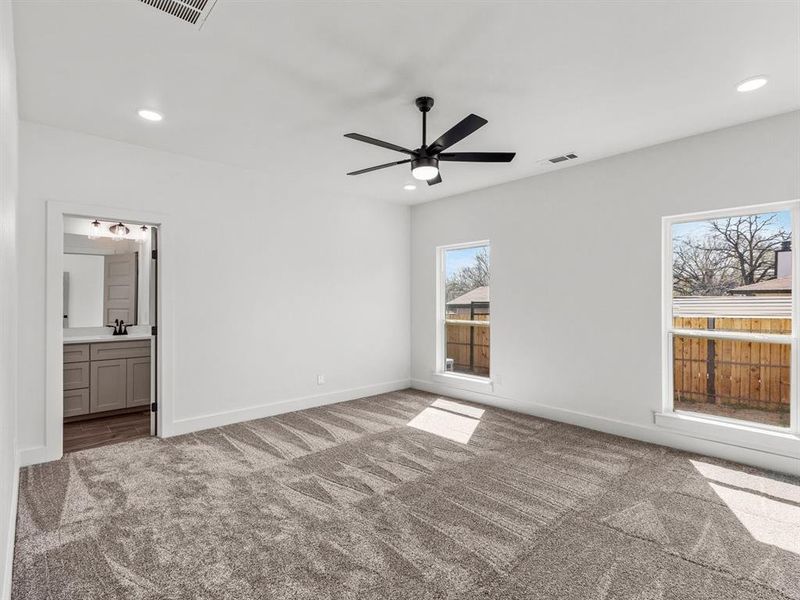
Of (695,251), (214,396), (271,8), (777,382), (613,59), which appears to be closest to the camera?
(271,8)

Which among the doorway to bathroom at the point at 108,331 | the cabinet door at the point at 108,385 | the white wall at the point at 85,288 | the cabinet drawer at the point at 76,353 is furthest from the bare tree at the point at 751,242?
the white wall at the point at 85,288

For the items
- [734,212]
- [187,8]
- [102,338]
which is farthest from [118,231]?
[734,212]

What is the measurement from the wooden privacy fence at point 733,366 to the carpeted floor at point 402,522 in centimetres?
61

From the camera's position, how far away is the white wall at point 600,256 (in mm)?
3529

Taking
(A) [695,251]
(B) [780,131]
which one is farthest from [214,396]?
(B) [780,131]

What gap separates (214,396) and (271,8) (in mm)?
3641

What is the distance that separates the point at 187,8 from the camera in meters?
2.13

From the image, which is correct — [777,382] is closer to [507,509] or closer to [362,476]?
[507,509]

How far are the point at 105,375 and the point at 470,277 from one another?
15.2 feet

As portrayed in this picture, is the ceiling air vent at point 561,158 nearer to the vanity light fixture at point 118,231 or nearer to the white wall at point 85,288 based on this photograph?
the vanity light fixture at point 118,231

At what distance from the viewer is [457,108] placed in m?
3.19

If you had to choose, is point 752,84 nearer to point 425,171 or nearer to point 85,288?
point 425,171

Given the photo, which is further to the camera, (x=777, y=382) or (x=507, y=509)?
(x=777, y=382)

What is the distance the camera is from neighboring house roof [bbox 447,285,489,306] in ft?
18.4
